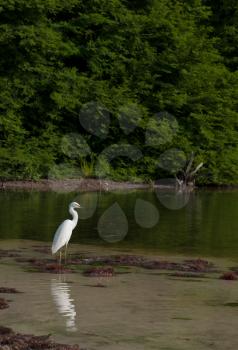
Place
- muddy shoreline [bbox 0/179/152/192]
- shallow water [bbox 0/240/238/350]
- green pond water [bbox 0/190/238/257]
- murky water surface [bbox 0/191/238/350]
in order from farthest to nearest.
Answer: muddy shoreline [bbox 0/179/152/192] → green pond water [bbox 0/190/238/257] → murky water surface [bbox 0/191/238/350] → shallow water [bbox 0/240/238/350]

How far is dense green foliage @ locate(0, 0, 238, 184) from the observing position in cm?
4103

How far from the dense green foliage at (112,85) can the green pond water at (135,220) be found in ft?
20.9

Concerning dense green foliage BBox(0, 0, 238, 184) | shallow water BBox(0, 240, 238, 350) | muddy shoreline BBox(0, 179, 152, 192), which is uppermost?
dense green foliage BBox(0, 0, 238, 184)

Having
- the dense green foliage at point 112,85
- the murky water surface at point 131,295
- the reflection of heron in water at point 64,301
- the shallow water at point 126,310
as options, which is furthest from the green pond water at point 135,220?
the dense green foliage at point 112,85

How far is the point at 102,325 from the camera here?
1129cm

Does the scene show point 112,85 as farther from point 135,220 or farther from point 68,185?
point 135,220

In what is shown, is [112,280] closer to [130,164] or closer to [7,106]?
[7,106]

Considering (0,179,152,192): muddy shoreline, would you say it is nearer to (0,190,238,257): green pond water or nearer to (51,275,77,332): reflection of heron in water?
(0,190,238,257): green pond water

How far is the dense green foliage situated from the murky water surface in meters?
16.8

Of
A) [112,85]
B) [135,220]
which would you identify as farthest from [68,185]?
[135,220]

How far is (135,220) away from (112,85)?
19452 millimetres

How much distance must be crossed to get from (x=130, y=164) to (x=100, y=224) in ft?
63.7

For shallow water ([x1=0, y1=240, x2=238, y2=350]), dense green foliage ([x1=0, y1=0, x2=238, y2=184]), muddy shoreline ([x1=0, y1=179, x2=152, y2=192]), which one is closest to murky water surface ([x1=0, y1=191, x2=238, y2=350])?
shallow water ([x1=0, y1=240, x2=238, y2=350])

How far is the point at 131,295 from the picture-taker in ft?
44.1
